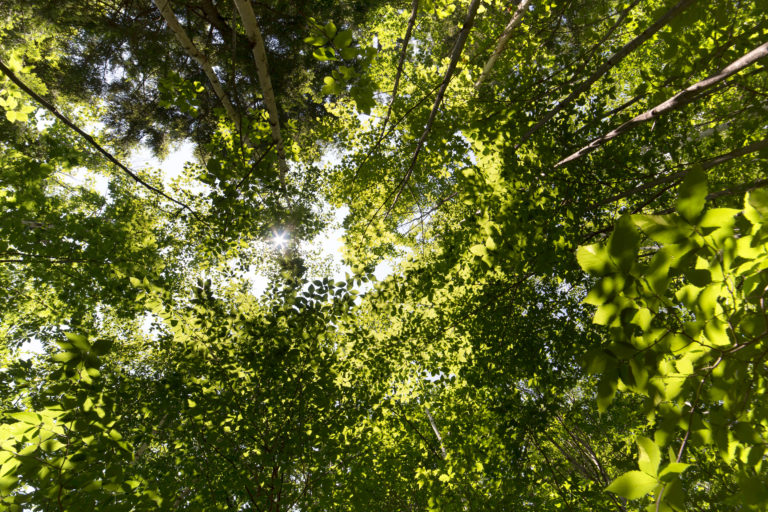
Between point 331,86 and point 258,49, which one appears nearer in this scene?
point 331,86

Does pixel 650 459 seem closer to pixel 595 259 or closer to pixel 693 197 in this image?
pixel 595 259

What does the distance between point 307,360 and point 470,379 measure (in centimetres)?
220

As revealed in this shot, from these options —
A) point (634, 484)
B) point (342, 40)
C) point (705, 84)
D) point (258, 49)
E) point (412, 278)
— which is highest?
point (258, 49)

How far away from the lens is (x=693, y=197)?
774 millimetres

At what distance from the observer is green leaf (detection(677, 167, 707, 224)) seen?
762 mm

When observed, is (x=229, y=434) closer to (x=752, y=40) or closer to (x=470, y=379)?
(x=470, y=379)

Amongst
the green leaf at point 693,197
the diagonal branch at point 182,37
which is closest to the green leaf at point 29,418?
the green leaf at point 693,197

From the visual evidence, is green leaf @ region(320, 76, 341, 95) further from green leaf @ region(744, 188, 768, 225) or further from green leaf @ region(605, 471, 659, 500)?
green leaf @ region(605, 471, 659, 500)

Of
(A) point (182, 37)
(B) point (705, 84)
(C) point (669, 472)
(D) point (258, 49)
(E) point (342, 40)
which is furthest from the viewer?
(D) point (258, 49)

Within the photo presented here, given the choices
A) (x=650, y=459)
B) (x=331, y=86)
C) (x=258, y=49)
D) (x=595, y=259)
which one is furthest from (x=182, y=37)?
(x=650, y=459)

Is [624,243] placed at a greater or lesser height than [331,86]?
lesser

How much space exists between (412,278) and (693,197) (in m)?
3.66

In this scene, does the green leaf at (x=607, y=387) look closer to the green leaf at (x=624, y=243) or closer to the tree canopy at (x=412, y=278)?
the tree canopy at (x=412, y=278)

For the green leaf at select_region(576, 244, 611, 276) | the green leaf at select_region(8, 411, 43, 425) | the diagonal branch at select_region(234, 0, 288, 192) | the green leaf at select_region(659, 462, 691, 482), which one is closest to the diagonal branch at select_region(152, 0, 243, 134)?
the diagonal branch at select_region(234, 0, 288, 192)
